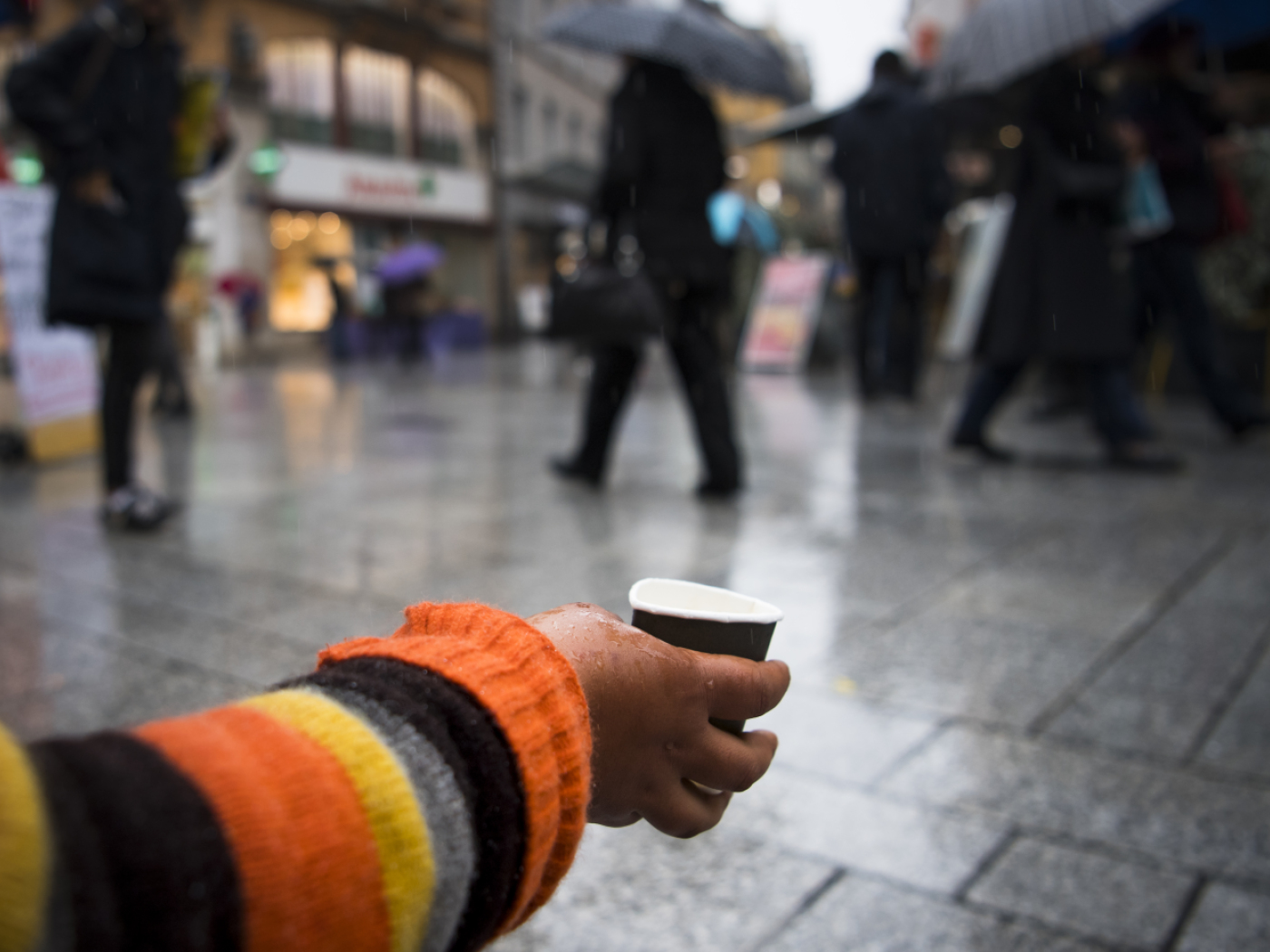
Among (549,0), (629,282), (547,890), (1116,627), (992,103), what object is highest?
(549,0)

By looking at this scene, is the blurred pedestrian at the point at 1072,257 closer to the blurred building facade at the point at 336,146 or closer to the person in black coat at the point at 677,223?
the person in black coat at the point at 677,223

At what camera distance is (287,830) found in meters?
0.61

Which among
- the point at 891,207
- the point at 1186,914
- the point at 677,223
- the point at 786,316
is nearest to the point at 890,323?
the point at 891,207

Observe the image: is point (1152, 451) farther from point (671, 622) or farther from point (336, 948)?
point (336, 948)

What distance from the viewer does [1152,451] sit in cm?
591

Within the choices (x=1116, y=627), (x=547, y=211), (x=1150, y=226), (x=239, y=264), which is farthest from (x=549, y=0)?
(x=1116, y=627)

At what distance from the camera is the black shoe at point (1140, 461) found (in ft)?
17.4

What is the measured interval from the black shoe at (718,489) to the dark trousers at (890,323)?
4.05m

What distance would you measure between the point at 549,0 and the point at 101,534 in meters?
32.4

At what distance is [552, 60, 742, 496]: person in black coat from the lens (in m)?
4.57

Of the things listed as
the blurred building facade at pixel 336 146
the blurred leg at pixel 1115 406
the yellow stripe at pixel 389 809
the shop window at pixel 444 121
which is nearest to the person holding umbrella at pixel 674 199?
the blurred leg at pixel 1115 406

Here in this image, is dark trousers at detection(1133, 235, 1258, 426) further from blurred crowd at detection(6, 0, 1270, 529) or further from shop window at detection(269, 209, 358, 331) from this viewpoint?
shop window at detection(269, 209, 358, 331)

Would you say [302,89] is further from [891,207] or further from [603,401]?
[603,401]

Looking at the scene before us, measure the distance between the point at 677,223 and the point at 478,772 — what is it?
4.09m
